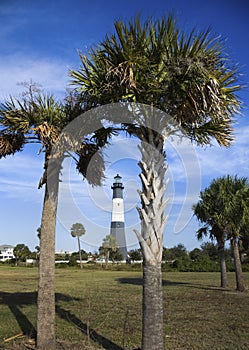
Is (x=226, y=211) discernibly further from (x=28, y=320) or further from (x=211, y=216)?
(x=28, y=320)

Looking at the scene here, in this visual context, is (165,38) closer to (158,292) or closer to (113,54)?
(113,54)

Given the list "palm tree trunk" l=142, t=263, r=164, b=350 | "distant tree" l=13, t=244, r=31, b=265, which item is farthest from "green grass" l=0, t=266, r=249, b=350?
"distant tree" l=13, t=244, r=31, b=265

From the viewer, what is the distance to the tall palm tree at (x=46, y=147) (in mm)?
6898

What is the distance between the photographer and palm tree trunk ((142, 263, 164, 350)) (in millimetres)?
5449

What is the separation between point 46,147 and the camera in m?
7.49

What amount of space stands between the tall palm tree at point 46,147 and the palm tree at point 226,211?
11844 mm

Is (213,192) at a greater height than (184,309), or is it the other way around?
(213,192)

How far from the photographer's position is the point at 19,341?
721 cm

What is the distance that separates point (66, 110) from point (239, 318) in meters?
7.57

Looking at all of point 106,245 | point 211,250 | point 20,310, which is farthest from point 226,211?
point 211,250

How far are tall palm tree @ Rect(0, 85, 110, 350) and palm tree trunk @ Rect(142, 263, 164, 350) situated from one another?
2.29m

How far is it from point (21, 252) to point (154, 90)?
69119mm

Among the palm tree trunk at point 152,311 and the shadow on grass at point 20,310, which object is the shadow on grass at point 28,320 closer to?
the shadow on grass at point 20,310

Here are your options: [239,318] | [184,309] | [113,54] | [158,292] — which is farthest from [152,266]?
[184,309]
